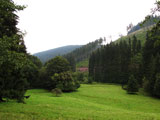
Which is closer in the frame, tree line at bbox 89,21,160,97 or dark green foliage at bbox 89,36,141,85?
tree line at bbox 89,21,160,97

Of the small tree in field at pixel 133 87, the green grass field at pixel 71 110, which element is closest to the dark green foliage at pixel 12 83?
the green grass field at pixel 71 110

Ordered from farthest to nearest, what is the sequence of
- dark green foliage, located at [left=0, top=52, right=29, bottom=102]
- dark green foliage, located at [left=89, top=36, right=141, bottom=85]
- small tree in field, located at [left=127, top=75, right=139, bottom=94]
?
dark green foliage, located at [left=89, top=36, right=141, bottom=85]
small tree in field, located at [left=127, top=75, right=139, bottom=94]
dark green foliage, located at [left=0, top=52, right=29, bottom=102]

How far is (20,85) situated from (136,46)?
3323 inches

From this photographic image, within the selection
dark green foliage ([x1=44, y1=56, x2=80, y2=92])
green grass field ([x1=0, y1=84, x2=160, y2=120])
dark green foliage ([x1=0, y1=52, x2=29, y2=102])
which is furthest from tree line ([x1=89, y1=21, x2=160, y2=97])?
dark green foliage ([x1=0, y1=52, x2=29, y2=102])

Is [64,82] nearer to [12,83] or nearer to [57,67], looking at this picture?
[57,67]

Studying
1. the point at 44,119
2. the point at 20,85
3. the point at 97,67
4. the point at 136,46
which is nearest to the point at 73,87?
the point at 20,85

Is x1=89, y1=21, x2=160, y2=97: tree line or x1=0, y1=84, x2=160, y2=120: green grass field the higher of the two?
x1=89, y1=21, x2=160, y2=97: tree line

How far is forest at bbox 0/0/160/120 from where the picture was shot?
967 cm

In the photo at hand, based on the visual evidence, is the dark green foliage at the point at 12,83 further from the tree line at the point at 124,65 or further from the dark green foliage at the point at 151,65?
the tree line at the point at 124,65

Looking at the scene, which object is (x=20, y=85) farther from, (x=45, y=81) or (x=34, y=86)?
(x=34, y=86)

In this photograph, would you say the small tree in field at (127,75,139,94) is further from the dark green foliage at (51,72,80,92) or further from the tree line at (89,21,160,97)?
the dark green foliage at (51,72,80,92)

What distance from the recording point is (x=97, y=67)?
72.9 metres

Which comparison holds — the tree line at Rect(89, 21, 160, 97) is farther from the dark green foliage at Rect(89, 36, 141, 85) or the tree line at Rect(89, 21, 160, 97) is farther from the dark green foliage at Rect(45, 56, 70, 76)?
the dark green foliage at Rect(45, 56, 70, 76)

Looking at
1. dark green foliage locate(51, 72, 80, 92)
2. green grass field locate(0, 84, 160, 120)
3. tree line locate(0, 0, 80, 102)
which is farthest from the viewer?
dark green foliage locate(51, 72, 80, 92)
